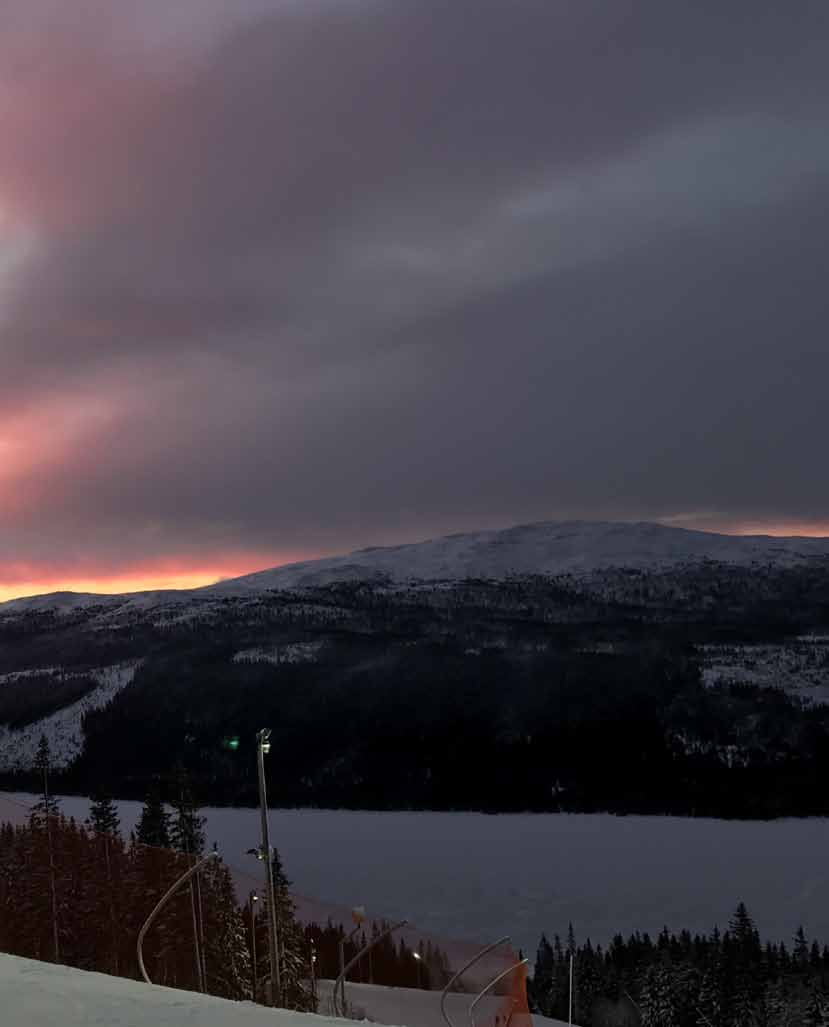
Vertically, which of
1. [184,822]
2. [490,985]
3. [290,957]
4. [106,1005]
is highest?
[106,1005]

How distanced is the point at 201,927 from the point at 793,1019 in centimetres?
Answer: 13220

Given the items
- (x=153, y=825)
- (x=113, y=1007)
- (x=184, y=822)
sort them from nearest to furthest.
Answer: (x=113, y=1007), (x=184, y=822), (x=153, y=825)

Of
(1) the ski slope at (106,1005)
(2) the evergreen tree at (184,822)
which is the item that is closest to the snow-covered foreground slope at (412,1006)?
(1) the ski slope at (106,1005)

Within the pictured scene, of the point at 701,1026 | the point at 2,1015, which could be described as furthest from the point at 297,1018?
the point at 701,1026

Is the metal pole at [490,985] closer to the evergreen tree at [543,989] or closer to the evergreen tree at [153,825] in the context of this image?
the evergreen tree at [153,825]

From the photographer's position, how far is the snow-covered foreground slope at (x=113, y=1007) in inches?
588

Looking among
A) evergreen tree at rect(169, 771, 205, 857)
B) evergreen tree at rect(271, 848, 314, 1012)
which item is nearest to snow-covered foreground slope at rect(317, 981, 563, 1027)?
evergreen tree at rect(271, 848, 314, 1012)

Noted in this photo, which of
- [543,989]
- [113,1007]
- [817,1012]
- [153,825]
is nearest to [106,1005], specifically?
[113,1007]

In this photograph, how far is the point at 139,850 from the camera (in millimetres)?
40500

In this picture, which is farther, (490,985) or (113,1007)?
(490,985)

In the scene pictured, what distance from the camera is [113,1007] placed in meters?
15.7

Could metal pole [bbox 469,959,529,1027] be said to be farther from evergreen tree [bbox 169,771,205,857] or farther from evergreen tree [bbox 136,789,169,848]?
evergreen tree [bbox 136,789,169,848]

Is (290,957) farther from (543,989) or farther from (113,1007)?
(543,989)

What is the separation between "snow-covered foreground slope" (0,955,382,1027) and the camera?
588 inches
